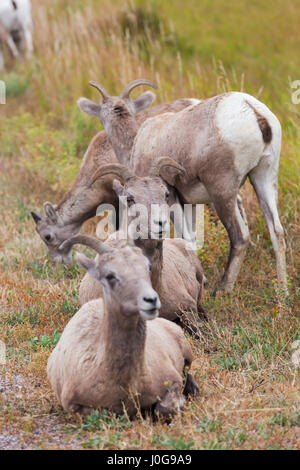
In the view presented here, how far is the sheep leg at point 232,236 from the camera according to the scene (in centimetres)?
704

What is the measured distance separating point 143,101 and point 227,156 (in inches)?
88.1

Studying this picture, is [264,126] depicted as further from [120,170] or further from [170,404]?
[170,404]

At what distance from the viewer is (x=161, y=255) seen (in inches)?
251

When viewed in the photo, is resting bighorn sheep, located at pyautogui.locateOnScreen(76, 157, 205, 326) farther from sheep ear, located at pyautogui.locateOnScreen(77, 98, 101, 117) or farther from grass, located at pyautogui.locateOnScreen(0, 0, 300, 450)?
sheep ear, located at pyautogui.locateOnScreen(77, 98, 101, 117)

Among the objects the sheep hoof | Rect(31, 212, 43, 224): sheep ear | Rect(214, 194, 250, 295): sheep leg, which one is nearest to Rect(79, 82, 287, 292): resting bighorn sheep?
Rect(214, 194, 250, 295): sheep leg

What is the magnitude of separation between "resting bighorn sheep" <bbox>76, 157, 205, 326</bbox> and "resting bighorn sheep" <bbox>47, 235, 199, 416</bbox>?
1152 millimetres

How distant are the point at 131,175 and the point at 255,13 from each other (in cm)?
1288

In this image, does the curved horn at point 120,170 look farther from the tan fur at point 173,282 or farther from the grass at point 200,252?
the grass at point 200,252

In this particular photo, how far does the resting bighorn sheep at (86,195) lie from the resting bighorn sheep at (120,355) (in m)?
3.89

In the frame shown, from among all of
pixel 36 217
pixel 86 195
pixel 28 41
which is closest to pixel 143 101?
pixel 86 195

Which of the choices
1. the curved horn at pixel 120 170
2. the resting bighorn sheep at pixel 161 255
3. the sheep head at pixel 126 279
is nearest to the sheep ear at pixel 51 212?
the resting bighorn sheep at pixel 161 255

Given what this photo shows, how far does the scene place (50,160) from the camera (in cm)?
1084

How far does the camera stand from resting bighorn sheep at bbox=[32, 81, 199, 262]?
8.74 meters

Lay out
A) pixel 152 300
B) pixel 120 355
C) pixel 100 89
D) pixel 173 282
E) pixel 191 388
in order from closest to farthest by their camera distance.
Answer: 1. pixel 152 300
2. pixel 120 355
3. pixel 191 388
4. pixel 173 282
5. pixel 100 89
